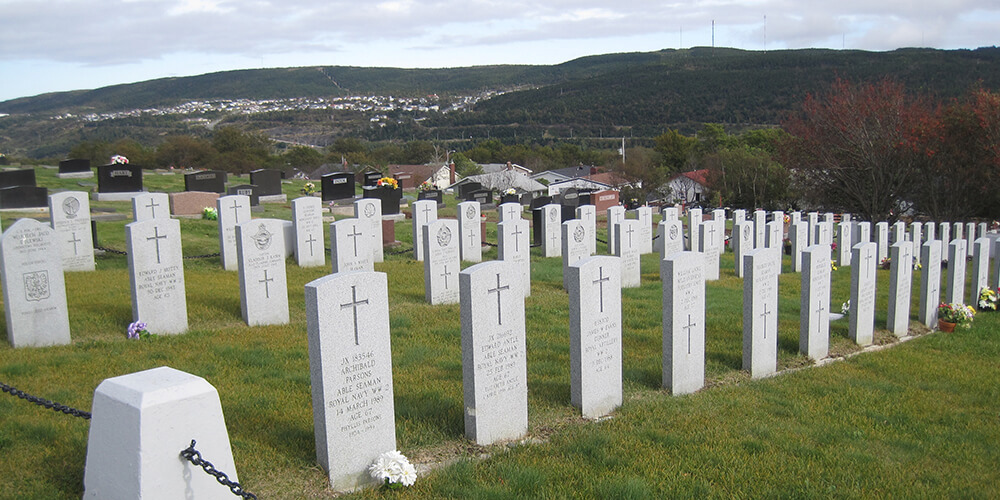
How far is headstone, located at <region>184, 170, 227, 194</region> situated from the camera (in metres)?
22.6

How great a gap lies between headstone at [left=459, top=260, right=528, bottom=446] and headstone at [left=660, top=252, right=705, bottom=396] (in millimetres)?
1841

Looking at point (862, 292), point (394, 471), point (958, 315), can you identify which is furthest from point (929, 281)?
point (394, 471)

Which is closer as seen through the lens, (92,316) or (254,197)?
(92,316)

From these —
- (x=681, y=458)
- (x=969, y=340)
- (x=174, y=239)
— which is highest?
(x=174, y=239)

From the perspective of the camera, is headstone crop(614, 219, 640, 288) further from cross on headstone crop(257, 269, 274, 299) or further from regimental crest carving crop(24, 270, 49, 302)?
regimental crest carving crop(24, 270, 49, 302)

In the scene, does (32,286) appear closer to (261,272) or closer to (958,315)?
(261,272)

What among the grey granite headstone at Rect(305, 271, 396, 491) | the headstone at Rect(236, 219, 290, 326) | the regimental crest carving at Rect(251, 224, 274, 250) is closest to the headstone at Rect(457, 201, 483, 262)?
the headstone at Rect(236, 219, 290, 326)

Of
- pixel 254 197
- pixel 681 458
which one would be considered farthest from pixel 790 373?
pixel 254 197

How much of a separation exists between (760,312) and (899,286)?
Answer: 3726 mm

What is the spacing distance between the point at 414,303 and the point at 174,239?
12.3 ft

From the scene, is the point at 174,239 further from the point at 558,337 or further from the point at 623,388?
the point at 623,388

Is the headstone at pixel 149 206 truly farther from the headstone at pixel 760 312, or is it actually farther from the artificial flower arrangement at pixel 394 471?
the headstone at pixel 760 312

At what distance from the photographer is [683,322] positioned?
7.20m

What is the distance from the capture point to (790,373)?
807 cm
